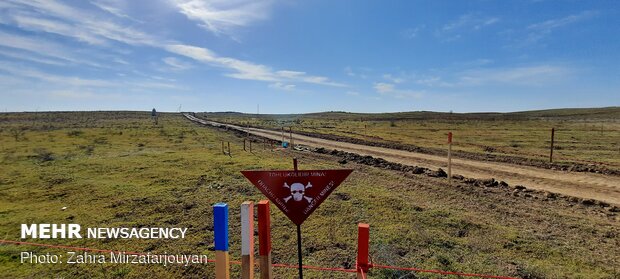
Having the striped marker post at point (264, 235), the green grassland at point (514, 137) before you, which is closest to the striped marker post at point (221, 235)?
the striped marker post at point (264, 235)

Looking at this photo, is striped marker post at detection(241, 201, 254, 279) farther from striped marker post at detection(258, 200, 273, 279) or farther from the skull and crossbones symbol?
the skull and crossbones symbol

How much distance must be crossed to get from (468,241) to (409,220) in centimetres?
135

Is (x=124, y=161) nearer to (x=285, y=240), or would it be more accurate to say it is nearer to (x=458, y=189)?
(x=285, y=240)

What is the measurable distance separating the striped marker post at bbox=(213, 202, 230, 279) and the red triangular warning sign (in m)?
0.44

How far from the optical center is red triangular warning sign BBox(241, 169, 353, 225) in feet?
11.4

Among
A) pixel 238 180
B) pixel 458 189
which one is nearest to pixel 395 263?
pixel 458 189

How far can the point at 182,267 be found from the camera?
5.54 meters

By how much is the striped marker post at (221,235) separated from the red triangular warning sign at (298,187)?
17.3 inches

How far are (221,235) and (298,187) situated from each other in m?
0.96

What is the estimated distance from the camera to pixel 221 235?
140 inches

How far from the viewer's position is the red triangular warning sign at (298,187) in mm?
3484
